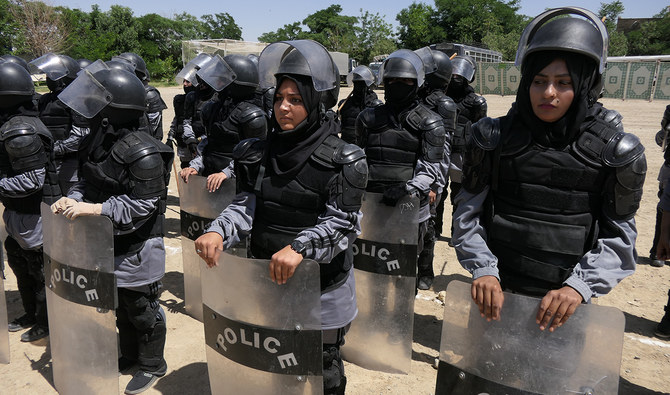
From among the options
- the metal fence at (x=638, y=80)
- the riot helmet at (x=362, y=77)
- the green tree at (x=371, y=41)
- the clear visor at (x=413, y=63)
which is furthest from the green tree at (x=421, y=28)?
the clear visor at (x=413, y=63)

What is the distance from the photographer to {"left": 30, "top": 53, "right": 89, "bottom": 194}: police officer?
5453 mm

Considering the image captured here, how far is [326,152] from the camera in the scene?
250 centimetres

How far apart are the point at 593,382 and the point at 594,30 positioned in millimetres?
1392

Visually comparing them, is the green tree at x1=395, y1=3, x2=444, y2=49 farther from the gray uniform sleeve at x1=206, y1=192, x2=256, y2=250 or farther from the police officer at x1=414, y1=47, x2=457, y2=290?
the gray uniform sleeve at x1=206, y1=192, x2=256, y2=250

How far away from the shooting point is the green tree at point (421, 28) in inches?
1987

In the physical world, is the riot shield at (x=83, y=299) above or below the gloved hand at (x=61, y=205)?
below

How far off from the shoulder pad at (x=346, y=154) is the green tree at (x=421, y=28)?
49.9 metres

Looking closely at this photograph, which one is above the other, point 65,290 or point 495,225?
point 495,225

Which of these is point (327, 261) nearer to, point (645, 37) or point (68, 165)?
point (68, 165)

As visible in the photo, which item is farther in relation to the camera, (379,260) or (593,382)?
(379,260)

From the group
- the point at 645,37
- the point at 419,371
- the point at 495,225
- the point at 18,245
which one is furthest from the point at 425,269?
the point at 645,37

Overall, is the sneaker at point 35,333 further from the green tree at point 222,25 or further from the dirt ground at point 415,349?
the green tree at point 222,25

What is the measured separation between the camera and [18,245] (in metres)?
4.21

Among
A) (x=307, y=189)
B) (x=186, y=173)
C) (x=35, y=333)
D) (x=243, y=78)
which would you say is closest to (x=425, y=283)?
(x=186, y=173)
